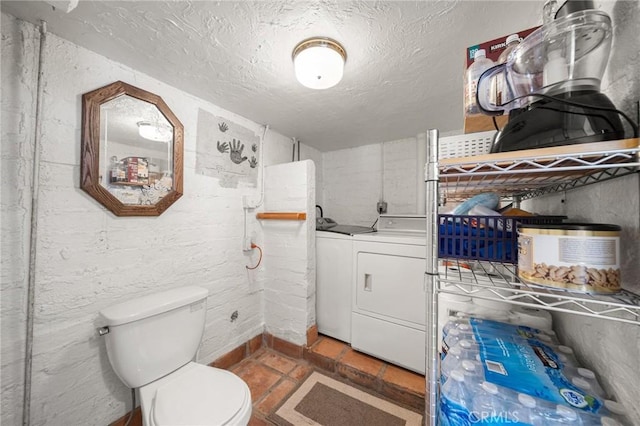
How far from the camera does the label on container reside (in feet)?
1.55

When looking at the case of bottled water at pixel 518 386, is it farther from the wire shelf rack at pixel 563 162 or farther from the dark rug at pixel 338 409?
the dark rug at pixel 338 409

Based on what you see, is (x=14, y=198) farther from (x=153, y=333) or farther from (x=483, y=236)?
(x=483, y=236)

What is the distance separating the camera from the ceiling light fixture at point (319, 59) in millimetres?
1083

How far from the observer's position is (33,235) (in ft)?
3.26

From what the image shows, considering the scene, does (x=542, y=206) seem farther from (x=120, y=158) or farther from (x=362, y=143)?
(x=120, y=158)

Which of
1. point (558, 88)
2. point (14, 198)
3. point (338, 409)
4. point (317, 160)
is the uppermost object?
point (317, 160)

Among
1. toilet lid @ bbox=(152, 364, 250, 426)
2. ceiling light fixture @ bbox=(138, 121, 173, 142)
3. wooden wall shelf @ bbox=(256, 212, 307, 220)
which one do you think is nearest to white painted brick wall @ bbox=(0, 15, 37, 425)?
ceiling light fixture @ bbox=(138, 121, 173, 142)

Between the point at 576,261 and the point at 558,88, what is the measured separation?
17.2 inches

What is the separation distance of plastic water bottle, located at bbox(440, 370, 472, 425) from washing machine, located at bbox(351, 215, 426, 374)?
97 centimetres

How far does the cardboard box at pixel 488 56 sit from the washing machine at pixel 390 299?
94cm

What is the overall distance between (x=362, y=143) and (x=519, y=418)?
8.51 feet

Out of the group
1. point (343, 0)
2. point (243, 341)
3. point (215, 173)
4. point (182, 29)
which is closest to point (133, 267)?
point (215, 173)

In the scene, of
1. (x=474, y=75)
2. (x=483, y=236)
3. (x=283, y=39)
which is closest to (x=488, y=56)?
(x=474, y=75)

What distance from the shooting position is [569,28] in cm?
57
